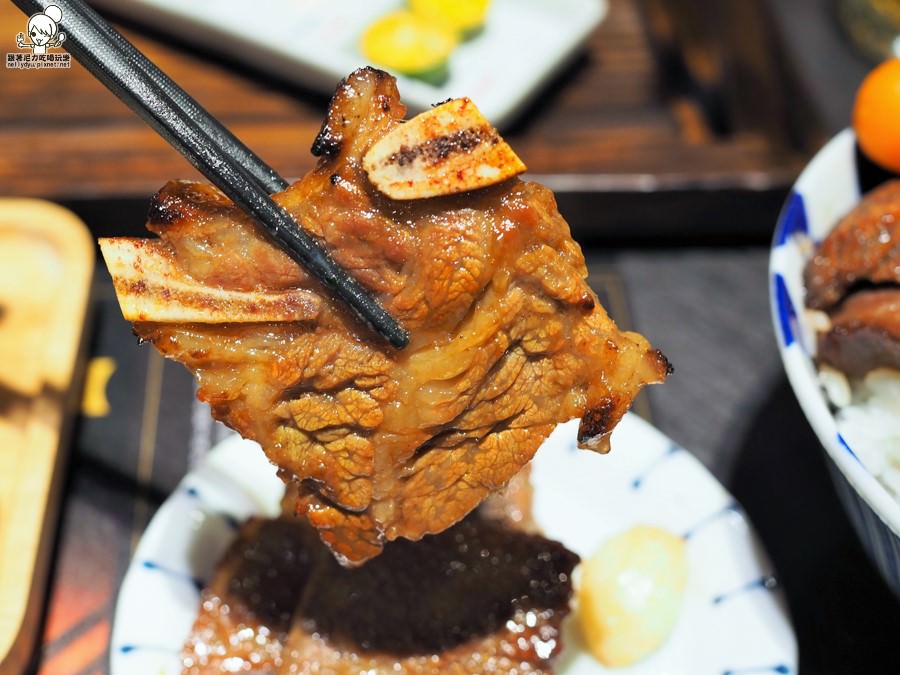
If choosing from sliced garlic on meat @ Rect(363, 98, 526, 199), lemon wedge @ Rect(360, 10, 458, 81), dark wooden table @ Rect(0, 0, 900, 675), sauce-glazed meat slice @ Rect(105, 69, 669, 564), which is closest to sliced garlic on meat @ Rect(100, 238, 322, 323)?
sauce-glazed meat slice @ Rect(105, 69, 669, 564)

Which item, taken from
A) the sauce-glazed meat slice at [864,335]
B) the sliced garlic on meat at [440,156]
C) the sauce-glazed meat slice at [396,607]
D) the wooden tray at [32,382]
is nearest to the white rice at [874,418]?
the sauce-glazed meat slice at [864,335]

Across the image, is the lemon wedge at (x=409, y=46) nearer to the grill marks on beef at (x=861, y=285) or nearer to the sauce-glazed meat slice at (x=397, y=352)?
the grill marks on beef at (x=861, y=285)

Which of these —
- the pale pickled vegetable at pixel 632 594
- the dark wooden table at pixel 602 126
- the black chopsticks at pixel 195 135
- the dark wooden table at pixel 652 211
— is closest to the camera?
the black chopsticks at pixel 195 135

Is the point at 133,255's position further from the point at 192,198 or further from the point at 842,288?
the point at 842,288

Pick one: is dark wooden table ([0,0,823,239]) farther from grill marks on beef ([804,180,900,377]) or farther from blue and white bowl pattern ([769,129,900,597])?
grill marks on beef ([804,180,900,377])

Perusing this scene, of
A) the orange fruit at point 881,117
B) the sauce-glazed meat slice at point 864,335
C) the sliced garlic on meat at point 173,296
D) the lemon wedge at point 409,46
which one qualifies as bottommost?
the sauce-glazed meat slice at point 864,335

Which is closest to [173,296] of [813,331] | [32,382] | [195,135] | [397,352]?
[195,135]

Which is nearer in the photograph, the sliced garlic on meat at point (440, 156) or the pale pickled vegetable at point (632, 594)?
the sliced garlic on meat at point (440, 156)
